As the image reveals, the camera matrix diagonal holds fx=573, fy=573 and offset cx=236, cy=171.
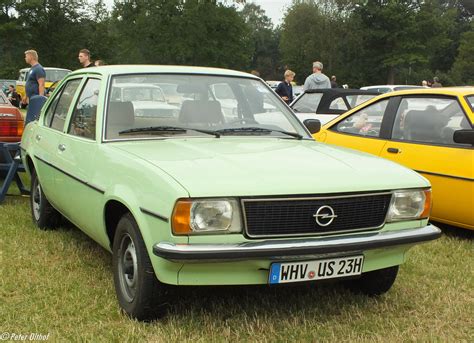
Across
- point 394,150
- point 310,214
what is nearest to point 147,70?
point 310,214

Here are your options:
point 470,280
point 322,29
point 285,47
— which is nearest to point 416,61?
point 322,29

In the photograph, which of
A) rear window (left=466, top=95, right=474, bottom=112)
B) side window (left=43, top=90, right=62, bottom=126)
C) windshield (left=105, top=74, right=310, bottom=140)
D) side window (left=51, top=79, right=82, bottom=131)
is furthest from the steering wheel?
rear window (left=466, top=95, right=474, bottom=112)

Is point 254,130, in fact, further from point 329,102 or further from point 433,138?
point 329,102

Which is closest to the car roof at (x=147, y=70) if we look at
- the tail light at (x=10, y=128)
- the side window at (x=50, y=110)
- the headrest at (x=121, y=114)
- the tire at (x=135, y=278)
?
the headrest at (x=121, y=114)

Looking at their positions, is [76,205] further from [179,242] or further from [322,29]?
[322,29]

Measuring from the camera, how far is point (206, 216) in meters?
2.88

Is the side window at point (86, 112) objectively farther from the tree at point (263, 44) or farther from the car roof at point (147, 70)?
the tree at point (263, 44)

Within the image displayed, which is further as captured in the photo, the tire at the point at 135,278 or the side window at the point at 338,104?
the side window at the point at 338,104

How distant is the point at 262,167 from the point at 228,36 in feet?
162

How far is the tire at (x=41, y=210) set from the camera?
17.1ft

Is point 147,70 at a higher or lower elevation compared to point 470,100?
higher

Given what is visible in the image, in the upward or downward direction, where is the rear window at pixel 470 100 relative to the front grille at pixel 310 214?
upward

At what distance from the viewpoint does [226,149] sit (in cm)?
356

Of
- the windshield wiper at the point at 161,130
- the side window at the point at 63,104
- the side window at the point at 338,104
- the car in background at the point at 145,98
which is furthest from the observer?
the side window at the point at 338,104
